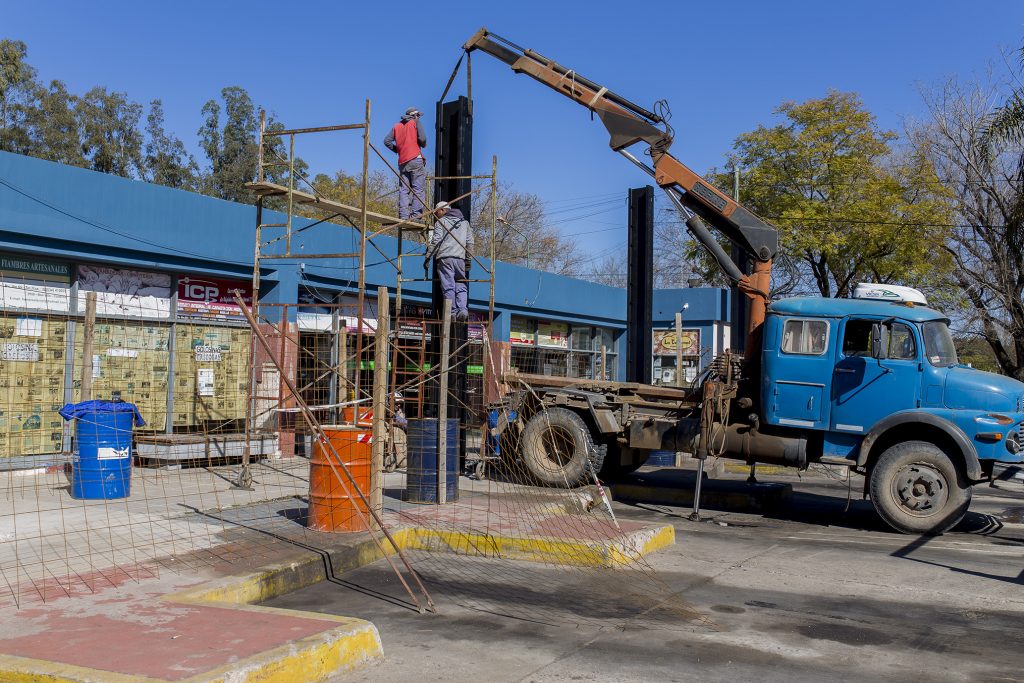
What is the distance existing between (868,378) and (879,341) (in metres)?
0.52

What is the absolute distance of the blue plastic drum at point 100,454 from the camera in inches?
400

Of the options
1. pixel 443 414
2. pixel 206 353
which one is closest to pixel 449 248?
pixel 443 414

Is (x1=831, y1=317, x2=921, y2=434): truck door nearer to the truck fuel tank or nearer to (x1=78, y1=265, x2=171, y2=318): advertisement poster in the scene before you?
the truck fuel tank

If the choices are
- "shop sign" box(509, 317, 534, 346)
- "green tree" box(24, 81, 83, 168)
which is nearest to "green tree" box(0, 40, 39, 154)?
"green tree" box(24, 81, 83, 168)

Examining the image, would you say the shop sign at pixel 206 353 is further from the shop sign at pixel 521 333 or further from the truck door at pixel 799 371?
the shop sign at pixel 521 333

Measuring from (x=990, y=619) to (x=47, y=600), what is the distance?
7370 millimetres

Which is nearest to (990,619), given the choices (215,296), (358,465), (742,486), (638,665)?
(638,665)

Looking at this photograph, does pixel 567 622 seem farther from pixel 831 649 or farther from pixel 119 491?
pixel 119 491

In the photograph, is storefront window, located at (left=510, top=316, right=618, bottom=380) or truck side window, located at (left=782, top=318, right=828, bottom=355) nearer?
truck side window, located at (left=782, top=318, right=828, bottom=355)

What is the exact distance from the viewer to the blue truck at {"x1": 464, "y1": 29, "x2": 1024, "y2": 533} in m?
11.0

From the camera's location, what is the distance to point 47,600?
21.3 feet

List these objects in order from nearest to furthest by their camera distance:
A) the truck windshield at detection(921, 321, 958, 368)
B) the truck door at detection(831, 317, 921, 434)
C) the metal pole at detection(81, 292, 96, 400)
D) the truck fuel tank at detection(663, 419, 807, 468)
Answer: the metal pole at detection(81, 292, 96, 400), the truck door at detection(831, 317, 921, 434), the truck windshield at detection(921, 321, 958, 368), the truck fuel tank at detection(663, 419, 807, 468)

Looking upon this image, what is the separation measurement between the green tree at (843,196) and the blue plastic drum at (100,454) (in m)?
22.3

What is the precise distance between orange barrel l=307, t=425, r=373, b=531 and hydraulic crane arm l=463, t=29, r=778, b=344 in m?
6.66
